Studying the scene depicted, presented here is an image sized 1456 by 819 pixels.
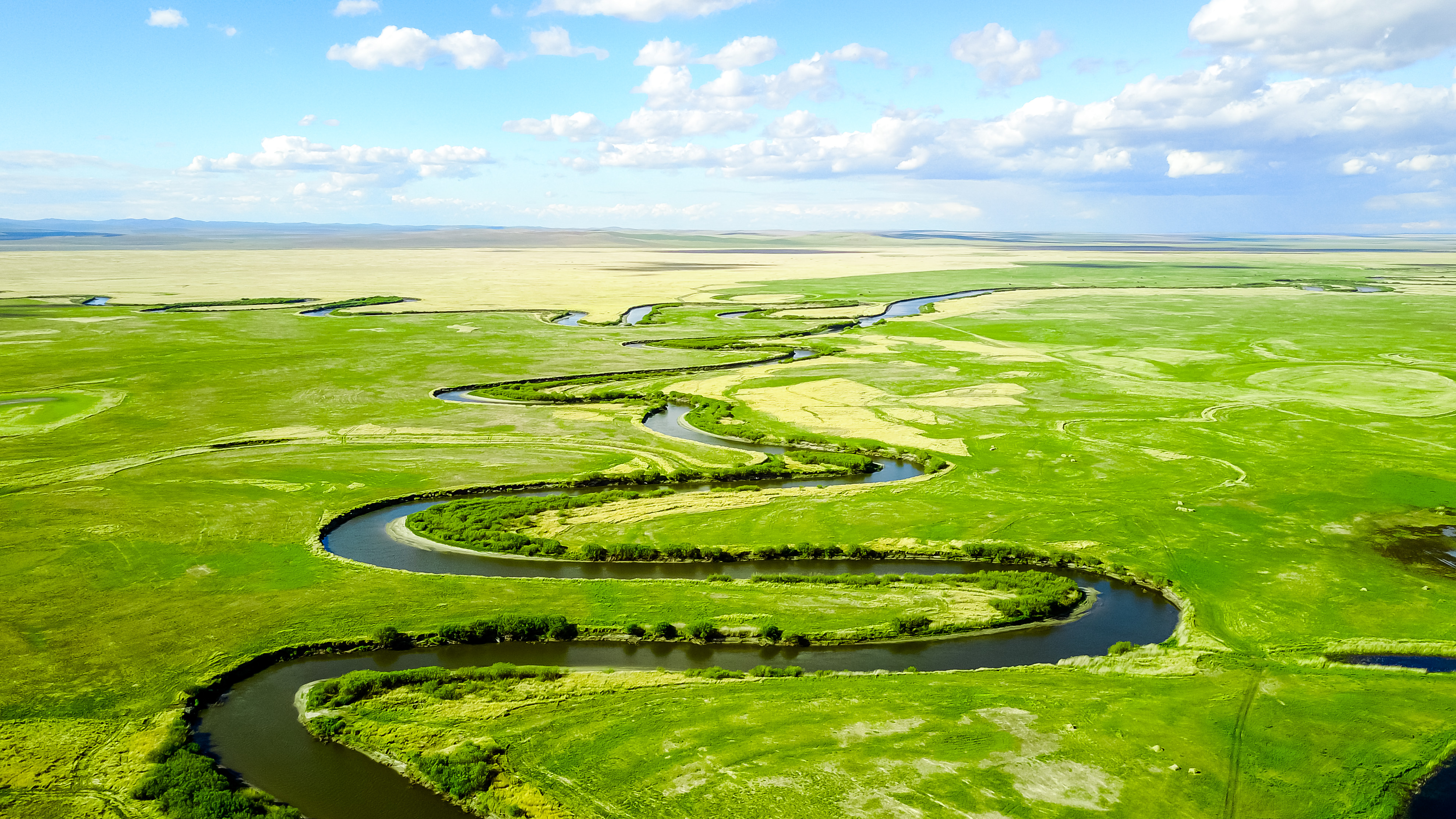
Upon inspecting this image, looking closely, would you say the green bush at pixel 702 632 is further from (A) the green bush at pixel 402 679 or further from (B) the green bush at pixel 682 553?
(B) the green bush at pixel 682 553

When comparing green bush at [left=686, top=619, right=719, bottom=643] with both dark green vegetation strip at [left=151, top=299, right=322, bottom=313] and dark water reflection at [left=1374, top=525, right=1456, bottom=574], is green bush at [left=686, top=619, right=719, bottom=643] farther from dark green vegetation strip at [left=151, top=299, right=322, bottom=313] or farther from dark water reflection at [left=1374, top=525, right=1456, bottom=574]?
dark green vegetation strip at [left=151, top=299, right=322, bottom=313]

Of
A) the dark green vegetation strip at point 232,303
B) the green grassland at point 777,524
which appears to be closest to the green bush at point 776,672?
the green grassland at point 777,524

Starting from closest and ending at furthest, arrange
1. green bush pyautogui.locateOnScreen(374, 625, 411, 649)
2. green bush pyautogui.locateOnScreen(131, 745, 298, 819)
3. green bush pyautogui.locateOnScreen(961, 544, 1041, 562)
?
green bush pyautogui.locateOnScreen(131, 745, 298, 819) → green bush pyautogui.locateOnScreen(374, 625, 411, 649) → green bush pyautogui.locateOnScreen(961, 544, 1041, 562)

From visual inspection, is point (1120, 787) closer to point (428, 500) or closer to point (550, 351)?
point (428, 500)

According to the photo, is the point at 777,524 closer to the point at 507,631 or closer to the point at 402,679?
the point at 507,631

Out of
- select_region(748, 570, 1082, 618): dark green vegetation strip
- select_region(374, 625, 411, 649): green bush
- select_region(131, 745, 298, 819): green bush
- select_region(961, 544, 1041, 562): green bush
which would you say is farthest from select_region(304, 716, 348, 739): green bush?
select_region(961, 544, 1041, 562): green bush

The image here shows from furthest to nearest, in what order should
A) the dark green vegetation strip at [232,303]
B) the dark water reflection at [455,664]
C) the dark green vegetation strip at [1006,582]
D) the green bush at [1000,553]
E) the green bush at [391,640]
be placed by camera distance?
the dark green vegetation strip at [232,303] < the green bush at [1000,553] < the dark green vegetation strip at [1006,582] < the green bush at [391,640] < the dark water reflection at [455,664]

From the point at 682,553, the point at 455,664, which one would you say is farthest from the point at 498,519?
the point at 455,664

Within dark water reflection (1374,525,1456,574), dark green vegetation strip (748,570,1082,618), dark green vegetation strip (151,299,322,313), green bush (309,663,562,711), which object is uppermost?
dark green vegetation strip (151,299,322,313)

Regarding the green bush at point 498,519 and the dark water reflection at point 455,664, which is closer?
the dark water reflection at point 455,664
